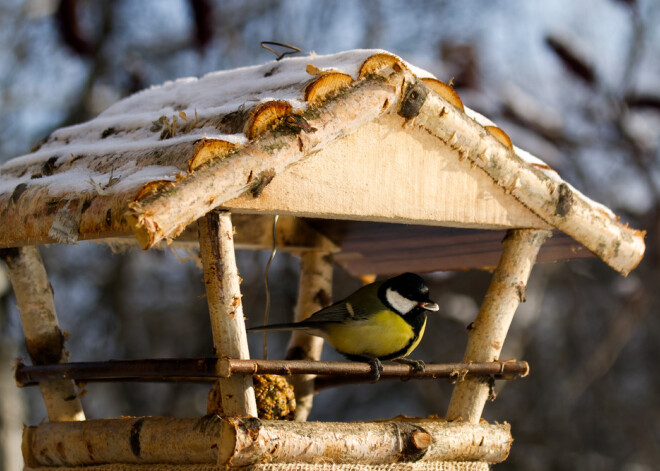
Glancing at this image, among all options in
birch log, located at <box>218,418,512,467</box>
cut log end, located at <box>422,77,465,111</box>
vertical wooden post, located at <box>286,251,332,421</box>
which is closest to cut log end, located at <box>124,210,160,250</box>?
birch log, located at <box>218,418,512,467</box>

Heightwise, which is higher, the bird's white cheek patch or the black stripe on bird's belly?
the bird's white cheek patch

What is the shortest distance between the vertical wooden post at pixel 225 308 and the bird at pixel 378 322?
0.56 m

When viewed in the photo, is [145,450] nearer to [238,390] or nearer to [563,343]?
[238,390]

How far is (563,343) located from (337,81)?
6.27 metres

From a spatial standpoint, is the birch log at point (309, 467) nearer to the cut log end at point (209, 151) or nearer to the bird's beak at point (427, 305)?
the bird's beak at point (427, 305)

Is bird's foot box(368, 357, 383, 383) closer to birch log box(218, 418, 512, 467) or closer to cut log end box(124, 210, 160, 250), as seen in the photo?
Result: birch log box(218, 418, 512, 467)

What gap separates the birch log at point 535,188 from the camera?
6.51 ft

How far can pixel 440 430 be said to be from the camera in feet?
6.56

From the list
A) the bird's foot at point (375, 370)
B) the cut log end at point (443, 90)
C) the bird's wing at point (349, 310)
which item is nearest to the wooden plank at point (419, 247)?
the bird's wing at point (349, 310)

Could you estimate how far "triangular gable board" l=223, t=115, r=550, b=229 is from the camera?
1764mm

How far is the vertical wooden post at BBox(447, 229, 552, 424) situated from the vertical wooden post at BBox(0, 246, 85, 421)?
3.61 ft

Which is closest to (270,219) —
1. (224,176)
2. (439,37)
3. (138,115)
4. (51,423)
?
(138,115)

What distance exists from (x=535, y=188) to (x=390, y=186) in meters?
0.47

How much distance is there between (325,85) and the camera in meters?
1.80
